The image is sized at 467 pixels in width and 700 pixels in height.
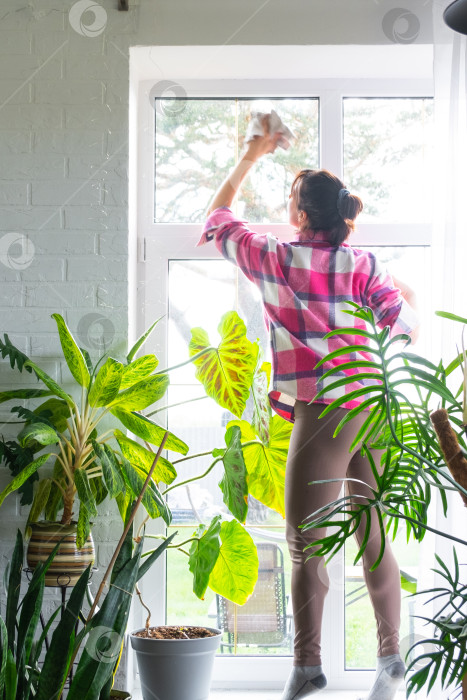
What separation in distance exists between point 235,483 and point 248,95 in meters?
1.31

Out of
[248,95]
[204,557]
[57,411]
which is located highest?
[248,95]

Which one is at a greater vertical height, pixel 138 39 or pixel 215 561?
pixel 138 39

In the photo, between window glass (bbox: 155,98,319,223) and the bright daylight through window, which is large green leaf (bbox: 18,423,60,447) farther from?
window glass (bbox: 155,98,319,223)

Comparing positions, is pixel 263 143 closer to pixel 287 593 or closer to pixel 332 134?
pixel 332 134

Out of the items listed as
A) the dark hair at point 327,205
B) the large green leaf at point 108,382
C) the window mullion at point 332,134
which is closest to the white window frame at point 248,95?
the window mullion at point 332,134

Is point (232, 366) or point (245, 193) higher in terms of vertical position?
point (245, 193)

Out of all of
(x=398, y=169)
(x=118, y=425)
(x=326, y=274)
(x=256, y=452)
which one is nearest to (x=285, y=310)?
(x=326, y=274)

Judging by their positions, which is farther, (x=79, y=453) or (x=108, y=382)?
(x=79, y=453)

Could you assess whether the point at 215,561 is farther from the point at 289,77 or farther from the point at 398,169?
the point at 289,77

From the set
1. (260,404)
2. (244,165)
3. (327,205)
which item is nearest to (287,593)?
(260,404)

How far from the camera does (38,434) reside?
1720mm

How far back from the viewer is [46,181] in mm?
2287

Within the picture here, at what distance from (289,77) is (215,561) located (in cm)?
157

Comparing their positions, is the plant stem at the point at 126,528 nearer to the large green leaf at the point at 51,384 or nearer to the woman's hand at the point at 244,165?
the large green leaf at the point at 51,384
